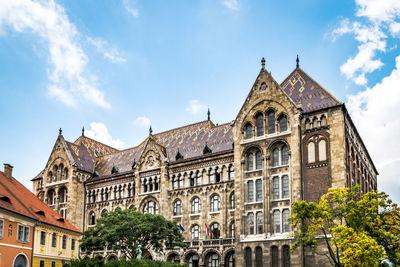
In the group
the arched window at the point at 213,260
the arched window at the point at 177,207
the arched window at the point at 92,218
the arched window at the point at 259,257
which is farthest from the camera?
the arched window at the point at 92,218

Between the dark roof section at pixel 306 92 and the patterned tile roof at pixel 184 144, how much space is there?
1018 centimetres

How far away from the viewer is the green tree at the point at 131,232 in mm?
49281

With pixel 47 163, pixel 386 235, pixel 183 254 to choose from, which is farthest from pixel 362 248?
pixel 47 163

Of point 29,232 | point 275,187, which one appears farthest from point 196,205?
point 29,232

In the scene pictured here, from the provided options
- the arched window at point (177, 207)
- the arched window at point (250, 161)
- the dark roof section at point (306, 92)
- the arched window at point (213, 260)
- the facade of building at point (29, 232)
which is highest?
the dark roof section at point (306, 92)

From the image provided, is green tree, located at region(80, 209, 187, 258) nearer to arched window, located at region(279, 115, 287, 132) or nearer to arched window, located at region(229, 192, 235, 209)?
arched window, located at region(229, 192, 235, 209)

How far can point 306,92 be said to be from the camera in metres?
56.0

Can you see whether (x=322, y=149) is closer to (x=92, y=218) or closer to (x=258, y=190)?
(x=258, y=190)

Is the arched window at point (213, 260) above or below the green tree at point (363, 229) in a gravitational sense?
below

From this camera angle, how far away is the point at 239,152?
56406mm

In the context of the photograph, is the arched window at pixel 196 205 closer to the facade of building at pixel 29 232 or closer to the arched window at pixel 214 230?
the arched window at pixel 214 230

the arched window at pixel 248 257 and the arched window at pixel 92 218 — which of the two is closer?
the arched window at pixel 248 257

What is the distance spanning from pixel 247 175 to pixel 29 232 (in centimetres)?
2357

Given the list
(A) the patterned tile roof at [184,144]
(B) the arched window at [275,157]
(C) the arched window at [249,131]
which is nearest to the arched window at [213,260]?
(A) the patterned tile roof at [184,144]
